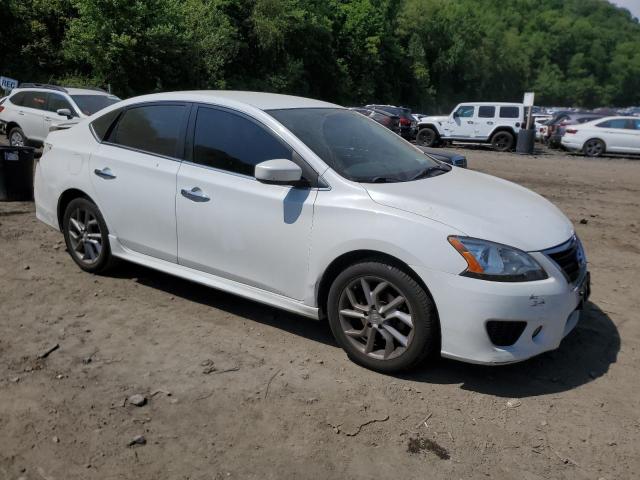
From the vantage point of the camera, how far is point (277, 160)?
393cm

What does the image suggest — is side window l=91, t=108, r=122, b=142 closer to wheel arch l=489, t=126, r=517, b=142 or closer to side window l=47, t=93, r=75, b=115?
side window l=47, t=93, r=75, b=115

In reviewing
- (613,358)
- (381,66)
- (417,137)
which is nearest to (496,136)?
(417,137)

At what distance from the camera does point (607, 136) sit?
2094 centimetres

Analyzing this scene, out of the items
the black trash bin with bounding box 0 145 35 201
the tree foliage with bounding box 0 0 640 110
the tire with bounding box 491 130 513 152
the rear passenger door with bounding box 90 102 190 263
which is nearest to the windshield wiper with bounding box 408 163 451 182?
the rear passenger door with bounding box 90 102 190 263

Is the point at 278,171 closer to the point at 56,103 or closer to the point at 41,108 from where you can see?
the point at 56,103

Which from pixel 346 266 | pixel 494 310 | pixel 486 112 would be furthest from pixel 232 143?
pixel 486 112

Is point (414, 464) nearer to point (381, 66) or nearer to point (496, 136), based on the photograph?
point (496, 136)

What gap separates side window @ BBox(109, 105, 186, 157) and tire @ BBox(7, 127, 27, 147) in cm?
947

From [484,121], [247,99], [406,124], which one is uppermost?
[247,99]

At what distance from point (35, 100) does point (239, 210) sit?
1074 cm

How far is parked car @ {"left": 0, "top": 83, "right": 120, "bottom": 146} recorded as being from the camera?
490 inches

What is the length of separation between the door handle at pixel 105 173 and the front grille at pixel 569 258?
3.32 meters

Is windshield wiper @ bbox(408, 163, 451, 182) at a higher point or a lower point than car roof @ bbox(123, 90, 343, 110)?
lower

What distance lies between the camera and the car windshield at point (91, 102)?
12461 mm
